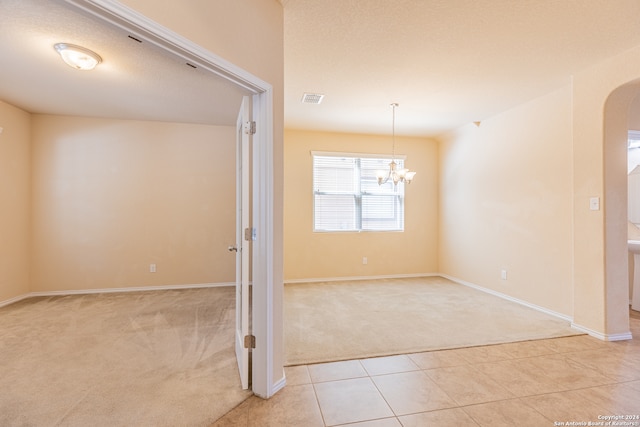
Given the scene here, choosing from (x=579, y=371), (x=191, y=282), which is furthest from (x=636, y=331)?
(x=191, y=282)

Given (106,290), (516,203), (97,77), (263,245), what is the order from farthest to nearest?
(106,290) < (516,203) < (97,77) < (263,245)

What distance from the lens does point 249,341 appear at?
77.4 inches

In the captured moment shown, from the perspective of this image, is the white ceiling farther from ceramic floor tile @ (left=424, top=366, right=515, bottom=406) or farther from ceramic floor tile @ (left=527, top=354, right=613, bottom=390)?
ceramic floor tile @ (left=527, top=354, right=613, bottom=390)

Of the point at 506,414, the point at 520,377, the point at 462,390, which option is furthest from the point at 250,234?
the point at 520,377

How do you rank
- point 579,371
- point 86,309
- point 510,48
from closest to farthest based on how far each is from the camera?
point 579,371
point 510,48
point 86,309

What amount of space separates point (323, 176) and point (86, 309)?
3.86 metres

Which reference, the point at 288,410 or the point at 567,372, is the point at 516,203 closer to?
the point at 567,372

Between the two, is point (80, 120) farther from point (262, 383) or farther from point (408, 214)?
point (408, 214)

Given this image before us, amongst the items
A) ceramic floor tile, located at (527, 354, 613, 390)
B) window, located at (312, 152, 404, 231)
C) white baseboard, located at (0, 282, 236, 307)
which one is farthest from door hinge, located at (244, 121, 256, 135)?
white baseboard, located at (0, 282, 236, 307)

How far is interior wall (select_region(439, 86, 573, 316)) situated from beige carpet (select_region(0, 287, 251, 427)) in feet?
12.2

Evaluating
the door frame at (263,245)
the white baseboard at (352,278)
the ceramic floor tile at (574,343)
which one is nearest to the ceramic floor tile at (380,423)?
the door frame at (263,245)

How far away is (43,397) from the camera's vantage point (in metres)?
1.90

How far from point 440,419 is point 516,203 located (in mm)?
3318

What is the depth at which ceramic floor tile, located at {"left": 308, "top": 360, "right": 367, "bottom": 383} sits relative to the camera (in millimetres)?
2152
